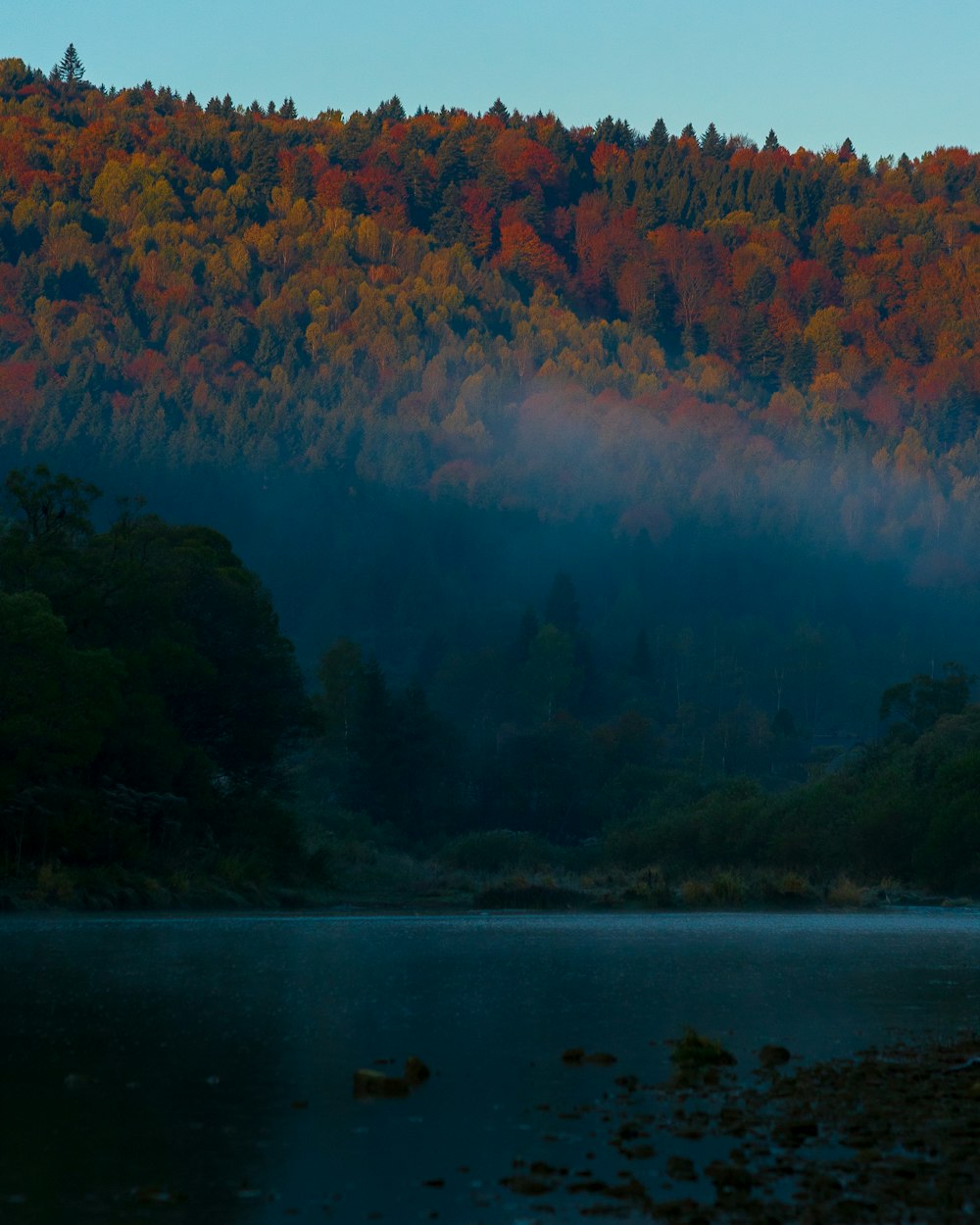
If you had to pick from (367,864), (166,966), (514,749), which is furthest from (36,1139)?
(514,749)

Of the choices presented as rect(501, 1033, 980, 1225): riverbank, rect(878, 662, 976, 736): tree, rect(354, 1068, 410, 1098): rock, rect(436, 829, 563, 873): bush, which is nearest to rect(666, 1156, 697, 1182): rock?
rect(501, 1033, 980, 1225): riverbank

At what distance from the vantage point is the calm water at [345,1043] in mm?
11297

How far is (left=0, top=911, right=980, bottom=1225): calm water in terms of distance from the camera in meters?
11.3

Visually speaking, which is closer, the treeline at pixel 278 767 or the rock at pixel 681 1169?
the rock at pixel 681 1169

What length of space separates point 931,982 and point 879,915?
3501 cm

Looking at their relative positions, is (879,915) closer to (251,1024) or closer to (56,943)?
(56,943)

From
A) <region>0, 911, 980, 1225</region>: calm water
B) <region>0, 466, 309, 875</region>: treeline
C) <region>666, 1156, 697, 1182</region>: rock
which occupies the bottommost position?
<region>0, 911, 980, 1225</region>: calm water

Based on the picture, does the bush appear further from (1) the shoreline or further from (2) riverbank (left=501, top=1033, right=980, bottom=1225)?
(2) riverbank (left=501, top=1033, right=980, bottom=1225)

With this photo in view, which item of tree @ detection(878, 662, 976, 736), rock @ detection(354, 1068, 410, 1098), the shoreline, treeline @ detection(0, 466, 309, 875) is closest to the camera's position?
rock @ detection(354, 1068, 410, 1098)

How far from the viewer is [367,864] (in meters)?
83.9

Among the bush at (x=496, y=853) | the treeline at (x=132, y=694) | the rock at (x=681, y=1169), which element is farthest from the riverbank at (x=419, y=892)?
the rock at (x=681, y=1169)

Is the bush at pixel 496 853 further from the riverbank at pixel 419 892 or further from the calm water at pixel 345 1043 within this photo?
the calm water at pixel 345 1043

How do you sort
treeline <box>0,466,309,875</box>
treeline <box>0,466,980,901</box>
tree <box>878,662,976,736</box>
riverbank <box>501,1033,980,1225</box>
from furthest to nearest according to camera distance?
tree <box>878,662,976,736</box> → treeline <box>0,466,980,901</box> → treeline <box>0,466,309,875</box> → riverbank <box>501,1033,980,1225</box>

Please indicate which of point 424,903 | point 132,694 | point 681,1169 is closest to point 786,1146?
point 681,1169
